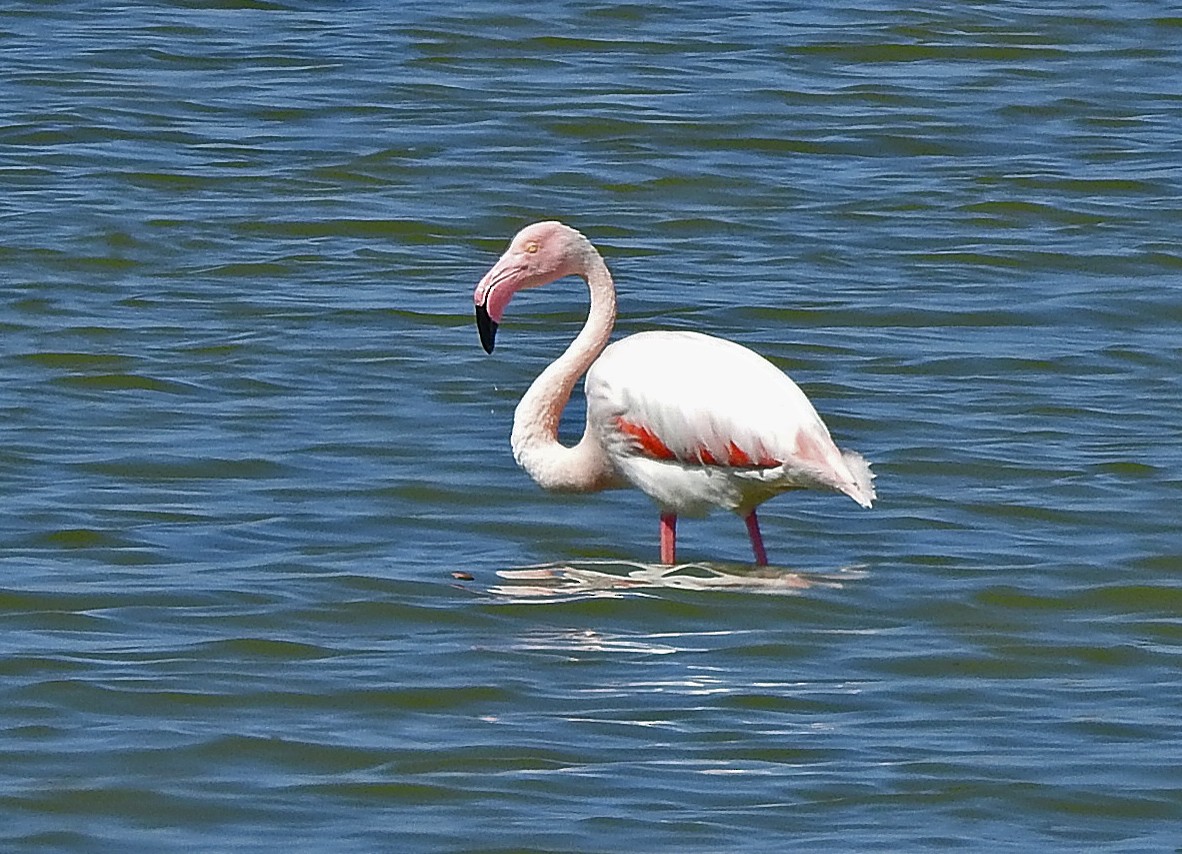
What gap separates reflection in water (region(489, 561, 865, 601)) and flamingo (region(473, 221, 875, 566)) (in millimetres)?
88

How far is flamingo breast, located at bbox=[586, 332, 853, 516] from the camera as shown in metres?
7.78

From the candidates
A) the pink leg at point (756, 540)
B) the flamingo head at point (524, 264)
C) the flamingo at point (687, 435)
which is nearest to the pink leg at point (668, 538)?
the flamingo at point (687, 435)

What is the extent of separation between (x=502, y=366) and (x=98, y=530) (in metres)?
2.45

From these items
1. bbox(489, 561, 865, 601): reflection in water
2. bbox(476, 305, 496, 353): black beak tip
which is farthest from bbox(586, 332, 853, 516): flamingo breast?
bbox(476, 305, 496, 353): black beak tip

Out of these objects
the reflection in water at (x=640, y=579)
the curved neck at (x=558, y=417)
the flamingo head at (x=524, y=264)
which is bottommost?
the reflection in water at (x=640, y=579)

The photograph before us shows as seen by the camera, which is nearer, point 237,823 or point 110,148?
point 237,823

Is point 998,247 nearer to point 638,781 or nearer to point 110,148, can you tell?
point 110,148

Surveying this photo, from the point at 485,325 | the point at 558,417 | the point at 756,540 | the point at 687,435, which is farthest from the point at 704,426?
the point at 485,325

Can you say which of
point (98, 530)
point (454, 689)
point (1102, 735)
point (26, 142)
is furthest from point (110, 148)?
point (1102, 735)

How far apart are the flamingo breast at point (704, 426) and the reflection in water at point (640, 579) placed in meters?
0.21

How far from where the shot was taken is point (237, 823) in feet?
19.1

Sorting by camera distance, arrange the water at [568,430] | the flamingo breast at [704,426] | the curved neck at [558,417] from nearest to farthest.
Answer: the water at [568,430] → the flamingo breast at [704,426] → the curved neck at [558,417]

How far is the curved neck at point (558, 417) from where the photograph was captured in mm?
8305

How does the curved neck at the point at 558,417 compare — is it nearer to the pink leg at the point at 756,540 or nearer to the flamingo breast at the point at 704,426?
the flamingo breast at the point at 704,426
